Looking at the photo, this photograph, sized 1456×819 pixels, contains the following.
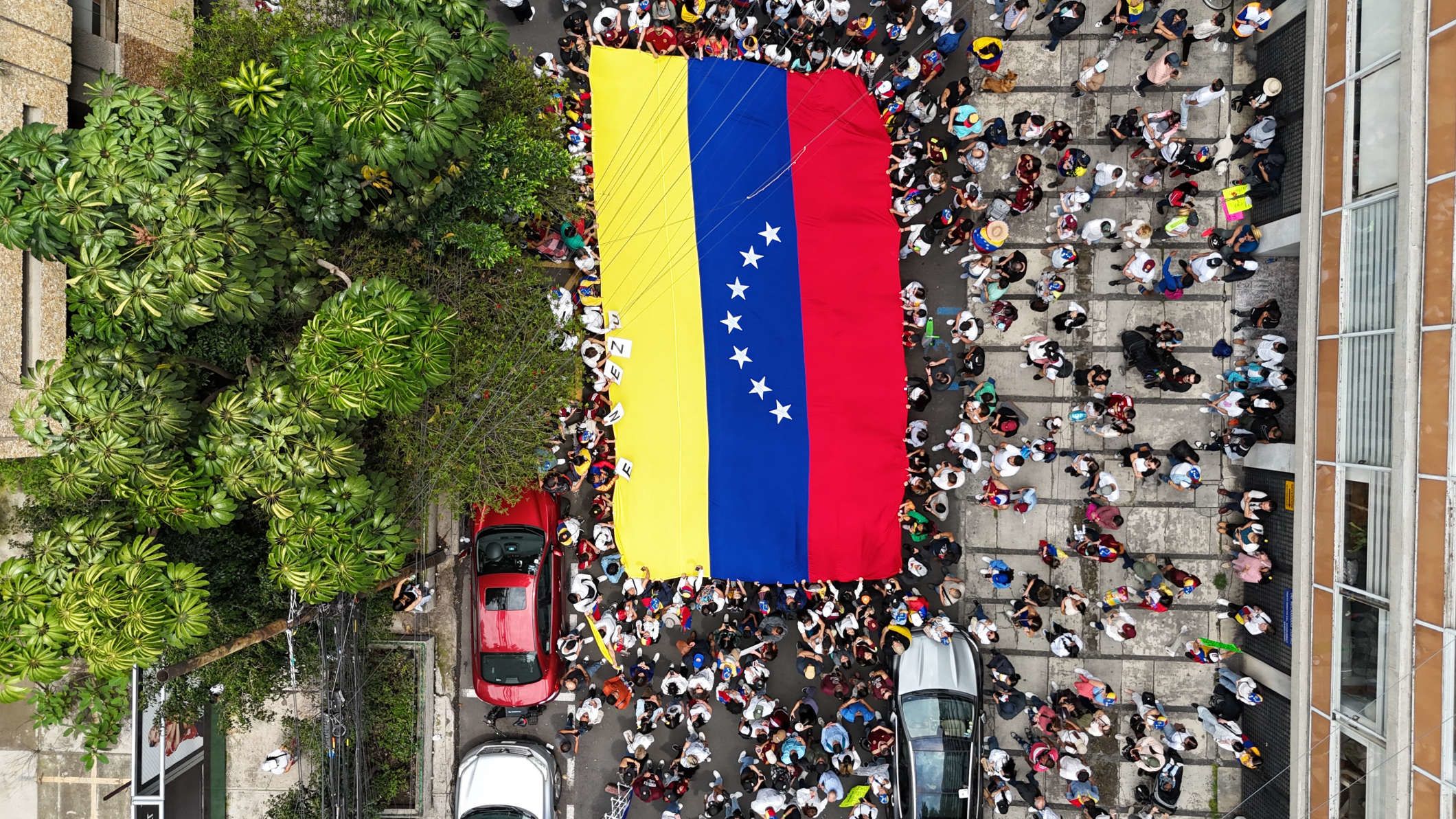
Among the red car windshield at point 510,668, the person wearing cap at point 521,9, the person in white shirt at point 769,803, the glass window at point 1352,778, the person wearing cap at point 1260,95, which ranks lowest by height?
the person in white shirt at point 769,803

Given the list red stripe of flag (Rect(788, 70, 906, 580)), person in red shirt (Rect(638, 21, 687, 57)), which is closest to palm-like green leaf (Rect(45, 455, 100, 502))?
red stripe of flag (Rect(788, 70, 906, 580))

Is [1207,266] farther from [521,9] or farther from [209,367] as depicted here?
[209,367]

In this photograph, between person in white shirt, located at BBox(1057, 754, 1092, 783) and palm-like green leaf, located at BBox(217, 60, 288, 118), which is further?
person in white shirt, located at BBox(1057, 754, 1092, 783)

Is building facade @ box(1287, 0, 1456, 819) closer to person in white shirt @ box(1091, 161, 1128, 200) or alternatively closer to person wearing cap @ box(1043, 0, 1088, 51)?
person in white shirt @ box(1091, 161, 1128, 200)

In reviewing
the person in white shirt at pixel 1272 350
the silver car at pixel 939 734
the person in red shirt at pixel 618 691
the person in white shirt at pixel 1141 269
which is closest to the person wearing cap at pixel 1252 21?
the person in white shirt at pixel 1141 269

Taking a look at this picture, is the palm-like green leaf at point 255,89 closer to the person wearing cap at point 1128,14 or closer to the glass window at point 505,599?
the glass window at point 505,599

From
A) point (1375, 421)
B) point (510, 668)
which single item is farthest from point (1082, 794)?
point (510, 668)
